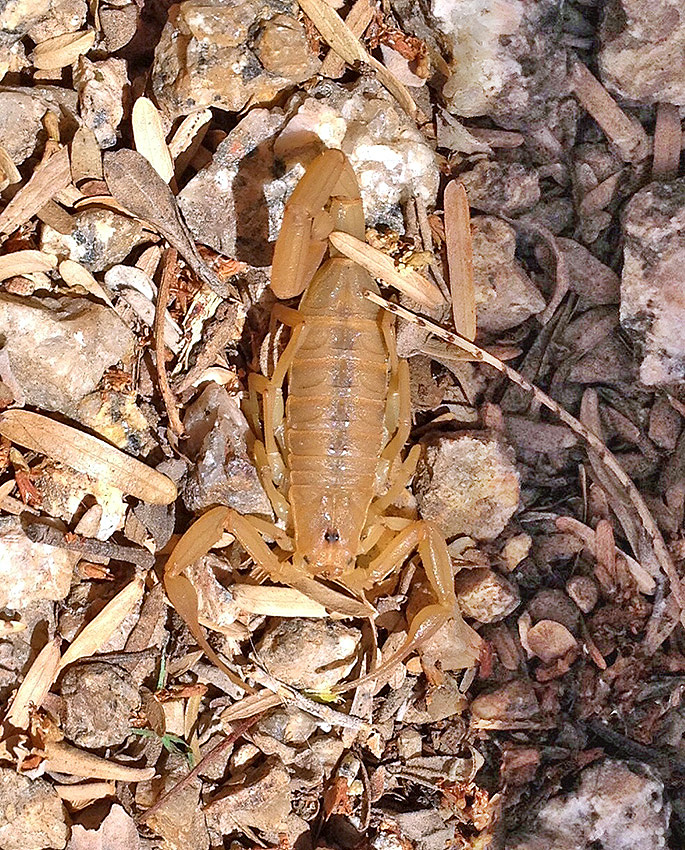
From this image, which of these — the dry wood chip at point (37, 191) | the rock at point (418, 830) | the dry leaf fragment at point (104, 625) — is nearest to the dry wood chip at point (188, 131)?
the dry wood chip at point (37, 191)

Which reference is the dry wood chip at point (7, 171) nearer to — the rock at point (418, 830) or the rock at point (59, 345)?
the rock at point (59, 345)

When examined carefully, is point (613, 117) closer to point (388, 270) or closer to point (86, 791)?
A: point (388, 270)

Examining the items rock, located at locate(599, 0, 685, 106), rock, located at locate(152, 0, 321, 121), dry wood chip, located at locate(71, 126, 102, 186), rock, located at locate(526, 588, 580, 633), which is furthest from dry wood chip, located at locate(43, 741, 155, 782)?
rock, located at locate(599, 0, 685, 106)

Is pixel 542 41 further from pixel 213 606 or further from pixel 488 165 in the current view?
pixel 213 606

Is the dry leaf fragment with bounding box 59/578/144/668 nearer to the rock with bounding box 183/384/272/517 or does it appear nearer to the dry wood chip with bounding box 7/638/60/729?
the dry wood chip with bounding box 7/638/60/729

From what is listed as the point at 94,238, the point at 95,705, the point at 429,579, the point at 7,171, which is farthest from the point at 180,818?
the point at 7,171

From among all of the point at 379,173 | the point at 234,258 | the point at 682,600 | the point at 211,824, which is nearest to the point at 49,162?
the point at 234,258
